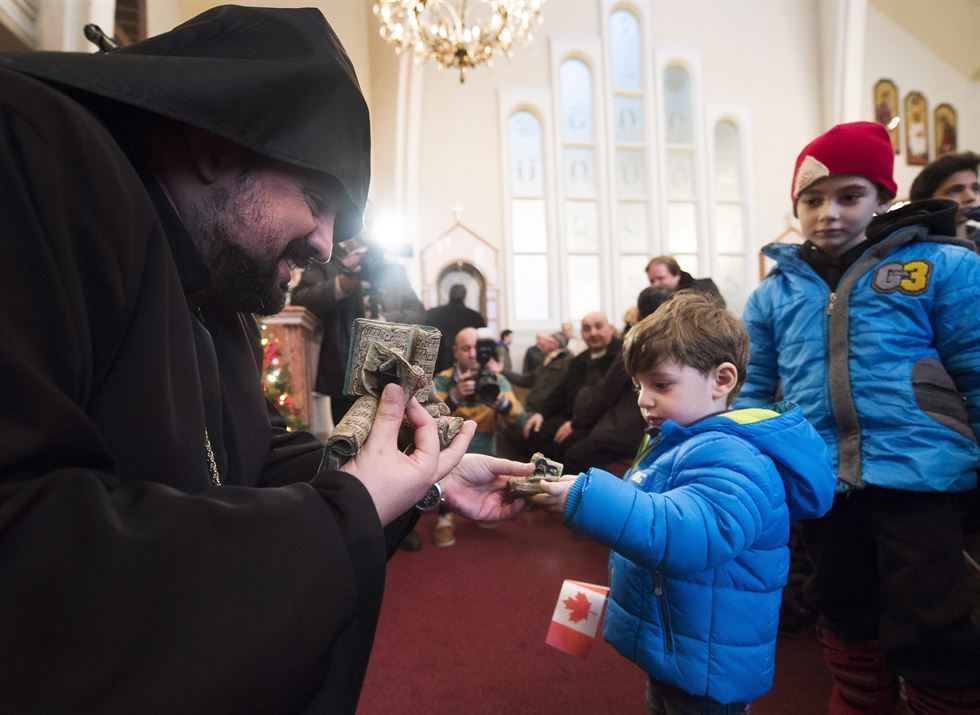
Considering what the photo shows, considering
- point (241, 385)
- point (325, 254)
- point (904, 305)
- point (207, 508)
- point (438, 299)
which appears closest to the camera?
point (207, 508)

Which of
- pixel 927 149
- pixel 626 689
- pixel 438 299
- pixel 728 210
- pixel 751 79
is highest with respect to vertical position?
pixel 751 79

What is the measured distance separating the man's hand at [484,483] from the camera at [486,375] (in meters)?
2.78

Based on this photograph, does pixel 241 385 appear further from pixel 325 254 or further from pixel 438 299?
pixel 438 299

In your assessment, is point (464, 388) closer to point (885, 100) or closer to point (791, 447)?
point (791, 447)

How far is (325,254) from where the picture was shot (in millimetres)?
1099

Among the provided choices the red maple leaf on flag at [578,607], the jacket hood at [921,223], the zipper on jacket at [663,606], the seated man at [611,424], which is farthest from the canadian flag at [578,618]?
the seated man at [611,424]

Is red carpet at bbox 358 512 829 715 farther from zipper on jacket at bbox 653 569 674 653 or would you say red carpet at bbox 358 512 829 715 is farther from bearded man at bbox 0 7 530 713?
bearded man at bbox 0 7 530 713

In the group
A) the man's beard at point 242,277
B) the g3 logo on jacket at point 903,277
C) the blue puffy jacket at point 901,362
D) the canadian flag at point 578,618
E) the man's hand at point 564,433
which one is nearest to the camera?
the man's beard at point 242,277

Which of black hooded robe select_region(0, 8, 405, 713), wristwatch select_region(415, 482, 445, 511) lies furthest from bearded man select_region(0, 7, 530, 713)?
wristwatch select_region(415, 482, 445, 511)

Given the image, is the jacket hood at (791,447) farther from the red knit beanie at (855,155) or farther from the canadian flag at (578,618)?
the red knit beanie at (855,155)

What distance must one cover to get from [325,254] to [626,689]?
2128 millimetres

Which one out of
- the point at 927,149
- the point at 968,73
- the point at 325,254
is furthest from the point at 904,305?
the point at 968,73

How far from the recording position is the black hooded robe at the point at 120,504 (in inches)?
22.7

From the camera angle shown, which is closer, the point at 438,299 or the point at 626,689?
the point at 626,689
